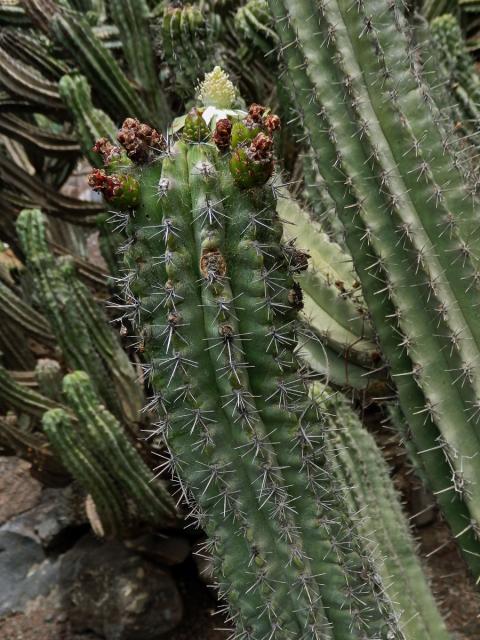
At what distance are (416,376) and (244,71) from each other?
2914 millimetres

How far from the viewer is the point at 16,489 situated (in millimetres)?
5102

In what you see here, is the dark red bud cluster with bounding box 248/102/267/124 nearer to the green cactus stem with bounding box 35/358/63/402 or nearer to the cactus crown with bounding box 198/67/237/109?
the cactus crown with bounding box 198/67/237/109

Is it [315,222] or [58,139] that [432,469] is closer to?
[315,222]

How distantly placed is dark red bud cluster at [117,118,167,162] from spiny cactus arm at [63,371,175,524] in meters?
1.94

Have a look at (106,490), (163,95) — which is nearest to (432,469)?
(106,490)

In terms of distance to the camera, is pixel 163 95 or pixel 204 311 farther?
pixel 163 95

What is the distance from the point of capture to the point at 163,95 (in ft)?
13.8

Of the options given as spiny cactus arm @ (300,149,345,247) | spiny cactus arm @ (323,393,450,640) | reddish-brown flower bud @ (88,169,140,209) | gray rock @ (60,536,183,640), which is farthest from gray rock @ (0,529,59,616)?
reddish-brown flower bud @ (88,169,140,209)

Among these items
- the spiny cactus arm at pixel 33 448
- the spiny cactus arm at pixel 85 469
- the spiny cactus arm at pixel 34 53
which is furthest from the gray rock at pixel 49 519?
the spiny cactus arm at pixel 34 53

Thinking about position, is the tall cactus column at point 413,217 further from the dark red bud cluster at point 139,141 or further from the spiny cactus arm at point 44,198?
the spiny cactus arm at point 44,198

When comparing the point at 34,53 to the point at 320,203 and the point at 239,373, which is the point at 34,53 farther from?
the point at 239,373

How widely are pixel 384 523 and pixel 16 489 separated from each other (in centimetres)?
353

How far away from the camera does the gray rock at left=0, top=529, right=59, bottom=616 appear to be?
429cm

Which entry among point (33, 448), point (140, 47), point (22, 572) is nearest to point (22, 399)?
point (33, 448)
